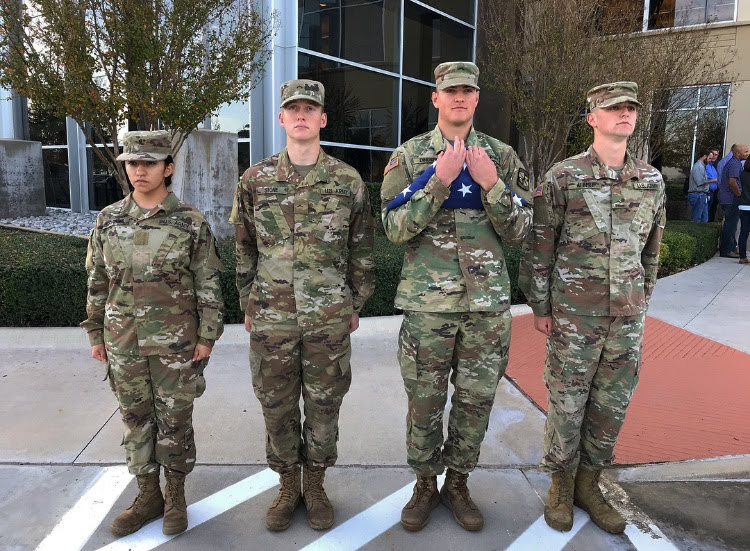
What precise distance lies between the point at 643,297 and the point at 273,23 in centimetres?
792

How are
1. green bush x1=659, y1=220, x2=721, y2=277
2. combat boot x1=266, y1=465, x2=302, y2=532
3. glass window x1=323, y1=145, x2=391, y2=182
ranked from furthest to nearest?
glass window x1=323, y1=145, x2=391, y2=182
green bush x1=659, y1=220, x2=721, y2=277
combat boot x1=266, y1=465, x2=302, y2=532

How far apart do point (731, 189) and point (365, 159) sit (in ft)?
21.0

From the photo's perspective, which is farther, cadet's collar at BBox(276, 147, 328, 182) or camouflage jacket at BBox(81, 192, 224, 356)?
cadet's collar at BBox(276, 147, 328, 182)

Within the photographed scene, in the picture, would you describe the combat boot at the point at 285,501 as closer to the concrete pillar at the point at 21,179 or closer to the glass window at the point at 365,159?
the glass window at the point at 365,159

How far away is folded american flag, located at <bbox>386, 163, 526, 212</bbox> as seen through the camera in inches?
104

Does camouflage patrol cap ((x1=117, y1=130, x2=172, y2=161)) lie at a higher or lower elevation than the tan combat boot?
higher

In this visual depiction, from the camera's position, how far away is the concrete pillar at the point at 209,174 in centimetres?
764

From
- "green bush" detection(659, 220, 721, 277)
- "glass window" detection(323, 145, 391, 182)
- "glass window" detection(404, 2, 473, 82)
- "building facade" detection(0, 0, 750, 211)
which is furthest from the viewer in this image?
"glass window" detection(404, 2, 473, 82)

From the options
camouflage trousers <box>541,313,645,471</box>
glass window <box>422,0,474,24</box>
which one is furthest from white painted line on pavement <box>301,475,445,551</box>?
glass window <box>422,0,474,24</box>

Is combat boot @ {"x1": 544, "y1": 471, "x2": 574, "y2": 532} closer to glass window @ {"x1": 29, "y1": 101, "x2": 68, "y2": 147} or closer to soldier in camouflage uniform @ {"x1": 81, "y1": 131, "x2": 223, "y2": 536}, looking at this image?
soldier in camouflage uniform @ {"x1": 81, "y1": 131, "x2": 223, "y2": 536}

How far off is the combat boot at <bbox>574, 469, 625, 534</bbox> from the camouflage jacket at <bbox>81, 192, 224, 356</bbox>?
1974mm

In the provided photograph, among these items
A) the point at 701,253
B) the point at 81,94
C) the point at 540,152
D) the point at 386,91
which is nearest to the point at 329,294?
the point at 81,94

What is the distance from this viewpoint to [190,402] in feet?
9.02

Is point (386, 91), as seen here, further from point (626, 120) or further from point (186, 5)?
point (626, 120)
